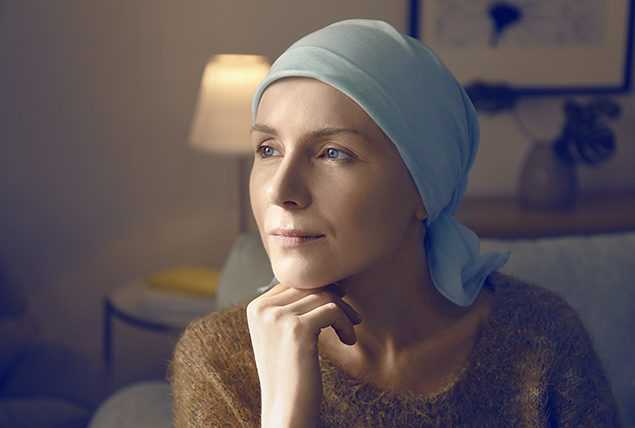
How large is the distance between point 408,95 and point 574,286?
0.84m

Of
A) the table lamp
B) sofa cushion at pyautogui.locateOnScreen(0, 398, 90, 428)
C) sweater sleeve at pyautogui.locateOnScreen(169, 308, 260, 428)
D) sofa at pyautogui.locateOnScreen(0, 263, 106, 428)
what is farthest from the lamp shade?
sweater sleeve at pyautogui.locateOnScreen(169, 308, 260, 428)

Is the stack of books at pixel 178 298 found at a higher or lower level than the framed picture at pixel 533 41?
lower

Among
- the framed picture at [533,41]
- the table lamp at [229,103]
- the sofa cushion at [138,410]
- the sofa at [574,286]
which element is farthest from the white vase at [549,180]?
the sofa cushion at [138,410]

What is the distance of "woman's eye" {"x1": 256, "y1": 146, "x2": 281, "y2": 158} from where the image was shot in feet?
2.77

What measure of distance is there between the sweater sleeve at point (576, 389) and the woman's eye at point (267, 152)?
546 mm

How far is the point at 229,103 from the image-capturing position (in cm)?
216

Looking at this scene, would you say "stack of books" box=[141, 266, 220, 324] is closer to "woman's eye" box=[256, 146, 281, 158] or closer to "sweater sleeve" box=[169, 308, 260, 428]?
"sweater sleeve" box=[169, 308, 260, 428]

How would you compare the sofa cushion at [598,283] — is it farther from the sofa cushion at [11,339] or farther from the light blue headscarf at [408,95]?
the sofa cushion at [11,339]

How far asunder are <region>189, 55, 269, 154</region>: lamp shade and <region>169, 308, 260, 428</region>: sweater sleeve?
1.22 m

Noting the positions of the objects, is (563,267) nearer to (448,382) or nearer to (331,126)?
(448,382)

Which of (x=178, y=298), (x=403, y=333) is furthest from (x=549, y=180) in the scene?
(x=403, y=333)

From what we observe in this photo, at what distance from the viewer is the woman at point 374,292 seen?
785 mm

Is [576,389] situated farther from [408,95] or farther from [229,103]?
[229,103]

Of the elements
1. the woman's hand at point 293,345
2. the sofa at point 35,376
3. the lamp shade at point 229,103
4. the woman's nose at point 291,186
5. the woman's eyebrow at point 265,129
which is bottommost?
the sofa at point 35,376
